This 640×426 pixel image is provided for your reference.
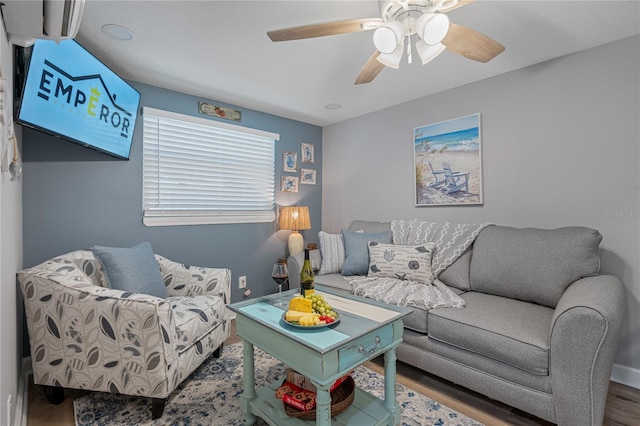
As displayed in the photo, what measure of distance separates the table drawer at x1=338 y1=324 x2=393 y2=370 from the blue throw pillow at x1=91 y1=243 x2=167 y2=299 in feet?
4.74

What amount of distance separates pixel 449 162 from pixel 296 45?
5.66 feet

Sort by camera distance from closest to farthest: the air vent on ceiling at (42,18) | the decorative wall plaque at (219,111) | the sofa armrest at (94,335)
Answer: the air vent on ceiling at (42,18) < the sofa armrest at (94,335) < the decorative wall plaque at (219,111)

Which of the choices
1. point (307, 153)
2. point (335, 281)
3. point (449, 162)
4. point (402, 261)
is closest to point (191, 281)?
point (335, 281)

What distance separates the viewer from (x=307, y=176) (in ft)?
12.6

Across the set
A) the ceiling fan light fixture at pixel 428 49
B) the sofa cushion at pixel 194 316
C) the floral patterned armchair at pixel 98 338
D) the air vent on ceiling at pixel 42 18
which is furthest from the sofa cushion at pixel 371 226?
the air vent on ceiling at pixel 42 18

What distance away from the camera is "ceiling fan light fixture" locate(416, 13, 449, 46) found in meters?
1.32

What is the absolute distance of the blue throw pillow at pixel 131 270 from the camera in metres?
1.87

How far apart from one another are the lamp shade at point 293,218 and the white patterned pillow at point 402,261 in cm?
103

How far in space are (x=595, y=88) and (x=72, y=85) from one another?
3.45 meters

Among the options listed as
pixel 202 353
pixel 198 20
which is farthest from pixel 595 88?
pixel 202 353

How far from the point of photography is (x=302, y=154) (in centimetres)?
378

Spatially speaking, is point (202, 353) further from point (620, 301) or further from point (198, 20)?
point (620, 301)

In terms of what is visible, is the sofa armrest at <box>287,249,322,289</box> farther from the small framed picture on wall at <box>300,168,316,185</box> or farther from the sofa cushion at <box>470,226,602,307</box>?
the sofa cushion at <box>470,226,602,307</box>

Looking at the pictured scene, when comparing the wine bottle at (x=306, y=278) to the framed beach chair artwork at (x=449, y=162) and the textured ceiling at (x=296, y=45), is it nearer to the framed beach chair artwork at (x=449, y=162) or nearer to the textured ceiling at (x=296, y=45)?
the textured ceiling at (x=296, y=45)
